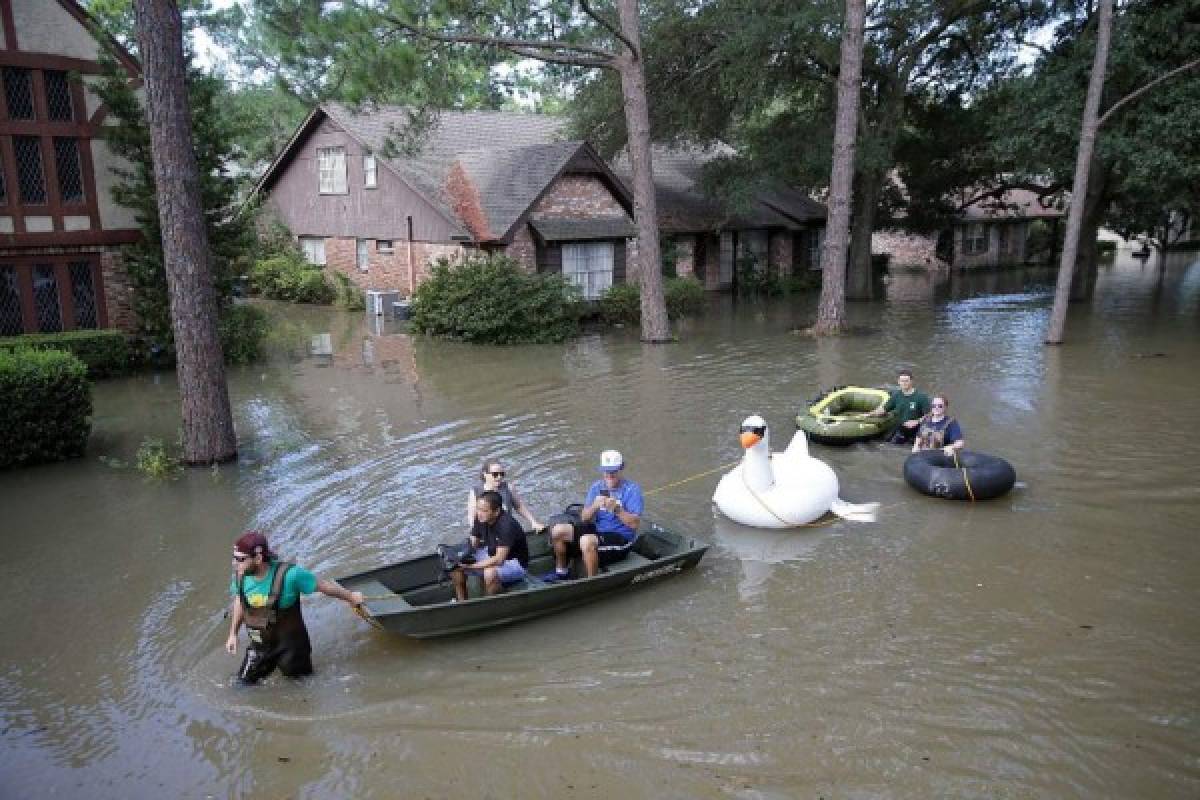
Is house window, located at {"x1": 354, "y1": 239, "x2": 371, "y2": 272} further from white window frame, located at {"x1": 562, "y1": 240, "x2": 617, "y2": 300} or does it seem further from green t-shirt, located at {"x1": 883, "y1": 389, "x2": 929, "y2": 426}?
green t-shirt, located at {"x1": 883, "y1": 389, "x2": 929, "y2": 426}

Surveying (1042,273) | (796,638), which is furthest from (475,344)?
(1042,273)

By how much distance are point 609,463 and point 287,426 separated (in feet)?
28.4

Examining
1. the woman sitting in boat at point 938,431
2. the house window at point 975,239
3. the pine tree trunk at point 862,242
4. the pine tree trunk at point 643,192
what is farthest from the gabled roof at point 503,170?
the woman sitting in boat at point 938,431

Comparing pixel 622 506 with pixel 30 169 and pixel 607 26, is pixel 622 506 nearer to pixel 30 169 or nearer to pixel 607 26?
pixel 607 26

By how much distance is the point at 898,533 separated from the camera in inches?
433

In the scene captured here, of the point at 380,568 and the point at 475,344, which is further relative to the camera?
the point at 475,344

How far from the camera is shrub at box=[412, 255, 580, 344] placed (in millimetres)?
24141

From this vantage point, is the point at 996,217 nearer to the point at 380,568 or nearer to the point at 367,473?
the point at 367,473

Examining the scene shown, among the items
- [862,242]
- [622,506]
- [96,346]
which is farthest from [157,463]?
[862,242]

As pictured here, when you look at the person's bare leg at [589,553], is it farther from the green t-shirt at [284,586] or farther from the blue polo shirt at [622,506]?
the green t-shirt at [284,586]

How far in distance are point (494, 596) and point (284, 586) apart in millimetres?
1841

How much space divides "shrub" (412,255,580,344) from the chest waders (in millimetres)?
16688

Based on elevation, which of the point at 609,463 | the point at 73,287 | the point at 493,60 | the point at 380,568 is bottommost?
the point at 380,568

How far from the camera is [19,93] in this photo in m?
18.5
